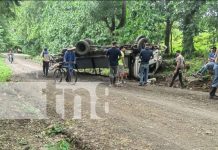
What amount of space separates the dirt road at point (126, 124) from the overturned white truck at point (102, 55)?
24.2 feet

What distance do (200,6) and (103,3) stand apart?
9173 millimetres

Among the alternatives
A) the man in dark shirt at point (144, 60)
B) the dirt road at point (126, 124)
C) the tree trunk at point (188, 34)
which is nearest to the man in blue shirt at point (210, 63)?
the man in dark shirt at point (144, 60)

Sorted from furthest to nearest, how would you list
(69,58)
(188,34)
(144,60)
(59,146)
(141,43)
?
(188,34)
(141,43)
(144,60)
(69,58)
(59,146)

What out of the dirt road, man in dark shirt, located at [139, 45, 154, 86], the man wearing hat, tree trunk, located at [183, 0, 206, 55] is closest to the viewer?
the dirt road

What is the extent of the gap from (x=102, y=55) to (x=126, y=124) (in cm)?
1267

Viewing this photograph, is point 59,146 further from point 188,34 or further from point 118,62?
point 188,34

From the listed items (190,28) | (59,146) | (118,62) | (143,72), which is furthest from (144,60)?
(59,146)

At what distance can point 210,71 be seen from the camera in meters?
22.0

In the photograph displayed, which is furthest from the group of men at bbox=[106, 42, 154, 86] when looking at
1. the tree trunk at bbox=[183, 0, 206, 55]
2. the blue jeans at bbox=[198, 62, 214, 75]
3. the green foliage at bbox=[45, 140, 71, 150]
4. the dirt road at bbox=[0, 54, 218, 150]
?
the green foliage at bbox=[45, 140, 71, 150]

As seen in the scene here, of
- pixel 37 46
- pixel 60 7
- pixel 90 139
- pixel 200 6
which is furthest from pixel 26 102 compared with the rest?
pixel 37 46

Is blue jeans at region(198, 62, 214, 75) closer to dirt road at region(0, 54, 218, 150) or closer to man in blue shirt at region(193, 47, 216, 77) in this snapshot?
man in blue shirt at region(193, 47, 216, 77)

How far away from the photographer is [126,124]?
35.9 ft

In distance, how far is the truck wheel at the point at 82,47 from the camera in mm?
23469

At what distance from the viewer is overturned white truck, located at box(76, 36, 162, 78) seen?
76.2ft
